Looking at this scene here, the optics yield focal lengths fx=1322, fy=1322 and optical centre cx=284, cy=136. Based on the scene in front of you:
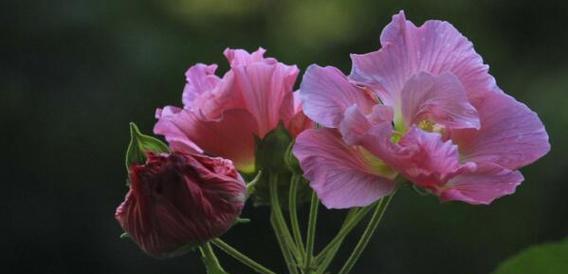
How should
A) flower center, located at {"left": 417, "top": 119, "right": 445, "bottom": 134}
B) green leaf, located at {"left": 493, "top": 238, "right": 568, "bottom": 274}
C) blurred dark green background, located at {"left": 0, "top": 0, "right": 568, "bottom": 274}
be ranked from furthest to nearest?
1. blurred dark green background, located at {"left": 0, "top": 0, "right": 568, "bottom": 274}
2. flower center, located at {"left": 417, "top": 119, "right": 445, "bottom": 134}
3. green leaf, located at {"left": 493, "top": 238, "right": 568, "bottom": 274}

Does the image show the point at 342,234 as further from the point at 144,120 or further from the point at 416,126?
the point at 144,120

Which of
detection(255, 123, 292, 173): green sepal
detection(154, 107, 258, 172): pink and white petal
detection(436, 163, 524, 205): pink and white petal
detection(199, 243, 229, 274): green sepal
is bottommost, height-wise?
detection(436, 163, 524, 205): pink and white petal

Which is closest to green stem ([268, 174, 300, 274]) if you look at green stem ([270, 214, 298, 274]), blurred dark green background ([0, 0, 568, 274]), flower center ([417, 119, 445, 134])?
green stem ([270, 214, 298, 274])

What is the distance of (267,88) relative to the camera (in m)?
0.81

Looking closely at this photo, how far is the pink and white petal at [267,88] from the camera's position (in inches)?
31.7

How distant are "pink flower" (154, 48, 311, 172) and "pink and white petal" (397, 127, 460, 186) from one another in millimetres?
105

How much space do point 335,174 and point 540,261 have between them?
4.8 inches

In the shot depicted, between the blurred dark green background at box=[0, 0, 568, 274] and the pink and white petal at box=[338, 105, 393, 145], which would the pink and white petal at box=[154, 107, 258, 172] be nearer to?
the pink and white petal at box=[338, 105, 393, 145]

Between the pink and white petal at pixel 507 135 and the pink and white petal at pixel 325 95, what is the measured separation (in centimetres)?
8

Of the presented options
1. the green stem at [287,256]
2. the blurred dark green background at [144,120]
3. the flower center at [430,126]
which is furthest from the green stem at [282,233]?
the blurred dark green background at [144,120]

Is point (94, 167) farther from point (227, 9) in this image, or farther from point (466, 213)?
point (466, 213)

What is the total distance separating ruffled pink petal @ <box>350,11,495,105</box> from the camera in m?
0.75

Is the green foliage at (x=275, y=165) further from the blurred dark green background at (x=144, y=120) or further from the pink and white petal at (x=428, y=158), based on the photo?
the blurred dark green background at (x=144, y=120)

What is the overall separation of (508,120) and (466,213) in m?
2.74
